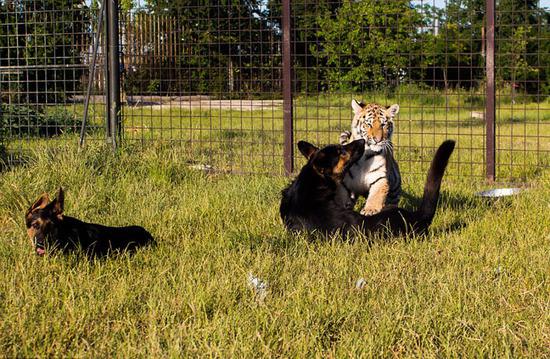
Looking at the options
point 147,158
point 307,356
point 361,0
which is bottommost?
point 307,356

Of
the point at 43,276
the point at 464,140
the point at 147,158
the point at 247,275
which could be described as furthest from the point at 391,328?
the point at 464,140

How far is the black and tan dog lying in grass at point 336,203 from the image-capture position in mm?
5285

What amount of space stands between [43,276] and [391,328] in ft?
6.71

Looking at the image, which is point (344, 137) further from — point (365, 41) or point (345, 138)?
point (365, 41)

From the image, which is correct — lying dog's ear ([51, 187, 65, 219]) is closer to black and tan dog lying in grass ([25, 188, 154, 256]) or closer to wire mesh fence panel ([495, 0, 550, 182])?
black and tan dog lying in grass ([25, 188, 154, 256])

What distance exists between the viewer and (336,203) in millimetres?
5488

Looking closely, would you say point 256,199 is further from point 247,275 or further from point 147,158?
point 247,275

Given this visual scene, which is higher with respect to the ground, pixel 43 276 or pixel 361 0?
pixel 361 0

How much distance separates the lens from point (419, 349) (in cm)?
330

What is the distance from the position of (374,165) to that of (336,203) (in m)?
0.60

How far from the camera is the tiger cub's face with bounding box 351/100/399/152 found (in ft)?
19.8

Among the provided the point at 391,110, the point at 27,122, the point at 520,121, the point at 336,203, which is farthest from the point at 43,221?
the point at 520,121

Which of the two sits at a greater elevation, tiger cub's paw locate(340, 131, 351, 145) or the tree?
the tree

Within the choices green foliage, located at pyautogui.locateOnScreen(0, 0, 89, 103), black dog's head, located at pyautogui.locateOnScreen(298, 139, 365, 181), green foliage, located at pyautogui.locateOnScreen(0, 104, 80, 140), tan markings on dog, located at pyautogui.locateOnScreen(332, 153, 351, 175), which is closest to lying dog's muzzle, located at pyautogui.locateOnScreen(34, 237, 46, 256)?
black dog's head, located at pyautogui.locateOnScreen(298, 139, 365, 181)
